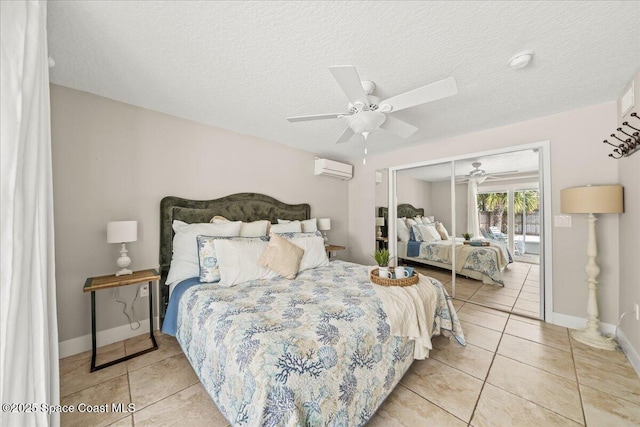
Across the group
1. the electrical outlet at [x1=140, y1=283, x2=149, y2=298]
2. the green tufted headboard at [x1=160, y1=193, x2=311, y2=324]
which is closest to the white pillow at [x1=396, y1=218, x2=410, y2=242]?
the green tufted headboard at [x1=160, y1=193, x2=311, y2=324]

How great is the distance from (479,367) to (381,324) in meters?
1.10

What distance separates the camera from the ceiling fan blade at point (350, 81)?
4.37ft

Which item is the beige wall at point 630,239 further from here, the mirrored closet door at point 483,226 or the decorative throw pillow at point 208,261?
the decorative throw pillow at point 208,261

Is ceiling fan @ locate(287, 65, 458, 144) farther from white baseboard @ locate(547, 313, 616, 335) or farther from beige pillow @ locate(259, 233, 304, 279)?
white baseboard @ locate(547, 313, 616, 335)

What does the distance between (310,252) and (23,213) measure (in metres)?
2.11

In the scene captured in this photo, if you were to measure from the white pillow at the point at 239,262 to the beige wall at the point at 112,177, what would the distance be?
0.92 metres

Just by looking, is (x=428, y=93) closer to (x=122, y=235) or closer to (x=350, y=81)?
(x=350, y=81)

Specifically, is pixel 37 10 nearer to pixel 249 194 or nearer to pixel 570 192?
pixel 249 194

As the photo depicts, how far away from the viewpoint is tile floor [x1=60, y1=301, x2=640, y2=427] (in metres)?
1.46

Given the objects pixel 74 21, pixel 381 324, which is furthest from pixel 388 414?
pixel 74 21

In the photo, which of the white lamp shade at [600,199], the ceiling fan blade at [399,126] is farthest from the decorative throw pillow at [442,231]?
the ceiling fan blade at [399,126]

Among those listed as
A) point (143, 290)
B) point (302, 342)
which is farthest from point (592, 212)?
point (143, 290)

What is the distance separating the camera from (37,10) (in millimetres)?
1083

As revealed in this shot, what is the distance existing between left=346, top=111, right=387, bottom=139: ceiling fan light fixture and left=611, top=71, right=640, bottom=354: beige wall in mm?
2005
